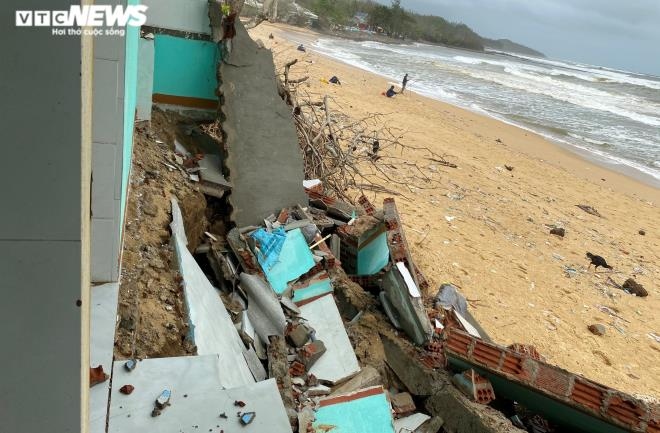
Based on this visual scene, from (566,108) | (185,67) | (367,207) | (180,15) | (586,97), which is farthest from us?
(586,97)

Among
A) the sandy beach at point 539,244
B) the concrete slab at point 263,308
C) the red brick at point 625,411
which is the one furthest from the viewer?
the sandy beach at point 539,244

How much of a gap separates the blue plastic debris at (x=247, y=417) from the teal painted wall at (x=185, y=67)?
13.7ft

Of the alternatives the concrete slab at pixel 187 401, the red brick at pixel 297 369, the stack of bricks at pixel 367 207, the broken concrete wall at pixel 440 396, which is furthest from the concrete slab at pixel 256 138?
the concrete slab at pixel 187 401

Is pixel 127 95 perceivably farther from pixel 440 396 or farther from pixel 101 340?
pixel 440 396

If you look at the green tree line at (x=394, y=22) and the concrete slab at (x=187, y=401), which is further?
the green tree line at (x=394, y=22)

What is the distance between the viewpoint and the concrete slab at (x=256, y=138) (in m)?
5.36

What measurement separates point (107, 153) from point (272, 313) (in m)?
2.11

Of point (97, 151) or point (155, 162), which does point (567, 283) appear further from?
point (97, 151)

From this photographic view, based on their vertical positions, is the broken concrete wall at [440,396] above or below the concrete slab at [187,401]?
below

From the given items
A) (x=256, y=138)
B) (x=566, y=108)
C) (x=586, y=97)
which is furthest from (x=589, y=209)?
(x=586, y=97)

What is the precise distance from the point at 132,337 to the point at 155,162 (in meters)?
2.24

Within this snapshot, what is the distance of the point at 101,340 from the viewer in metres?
2.60

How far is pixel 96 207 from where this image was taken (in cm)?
264

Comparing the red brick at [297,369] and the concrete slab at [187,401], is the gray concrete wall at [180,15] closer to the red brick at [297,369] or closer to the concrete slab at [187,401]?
the red brick at [297,369]
